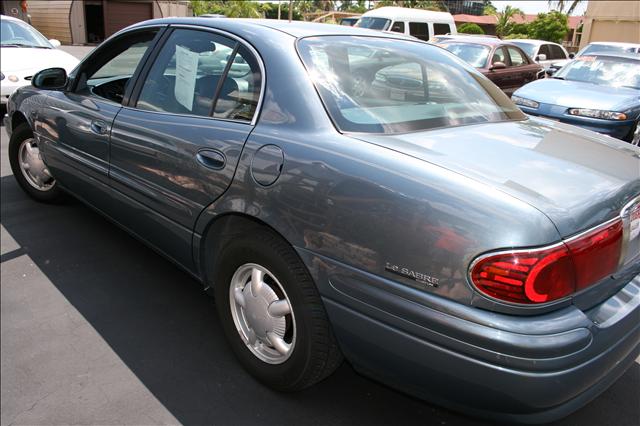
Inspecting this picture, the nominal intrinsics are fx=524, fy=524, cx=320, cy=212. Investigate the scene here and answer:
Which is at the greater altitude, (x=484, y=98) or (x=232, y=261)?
(x=484, y=98)

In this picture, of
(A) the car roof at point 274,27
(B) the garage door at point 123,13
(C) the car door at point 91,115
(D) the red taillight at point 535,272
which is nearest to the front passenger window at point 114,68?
(C) the car door at point 91,115

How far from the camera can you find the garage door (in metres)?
28.5

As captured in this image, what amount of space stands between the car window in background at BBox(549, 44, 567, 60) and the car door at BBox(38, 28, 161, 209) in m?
14.6

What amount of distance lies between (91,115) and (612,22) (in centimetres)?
3072

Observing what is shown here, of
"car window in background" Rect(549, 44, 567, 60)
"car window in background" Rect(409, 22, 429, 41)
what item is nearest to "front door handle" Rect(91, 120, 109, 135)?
"car window in background" Rect(409, 22, 429, 41)

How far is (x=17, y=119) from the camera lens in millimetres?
4484

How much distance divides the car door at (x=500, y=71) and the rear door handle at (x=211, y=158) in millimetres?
8853

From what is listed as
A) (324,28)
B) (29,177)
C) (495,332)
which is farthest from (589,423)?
(29,177)

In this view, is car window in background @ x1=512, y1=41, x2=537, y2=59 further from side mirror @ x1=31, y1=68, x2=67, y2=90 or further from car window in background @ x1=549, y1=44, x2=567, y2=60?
side mirror @ x1=31, y1=68, x2=67, y2=90

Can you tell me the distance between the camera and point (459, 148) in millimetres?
2043

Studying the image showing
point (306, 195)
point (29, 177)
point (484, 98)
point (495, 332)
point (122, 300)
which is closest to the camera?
point (495, 332)

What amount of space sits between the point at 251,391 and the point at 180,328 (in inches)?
26.8

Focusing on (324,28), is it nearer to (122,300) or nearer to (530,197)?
(530,197)

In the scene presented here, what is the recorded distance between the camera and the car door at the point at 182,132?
2.42m
